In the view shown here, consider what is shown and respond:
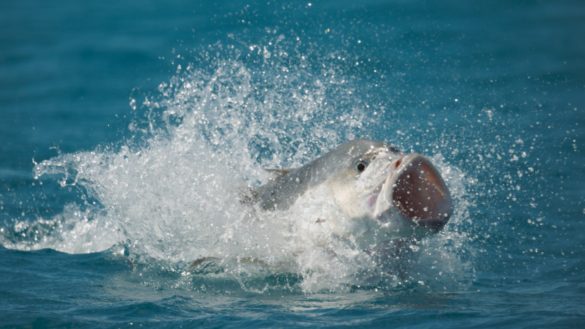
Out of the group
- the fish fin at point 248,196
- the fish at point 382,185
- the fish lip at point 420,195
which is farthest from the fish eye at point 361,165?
the fish fin at point 248,196

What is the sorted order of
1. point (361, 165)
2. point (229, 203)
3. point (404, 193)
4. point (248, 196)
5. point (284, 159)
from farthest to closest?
1. point (284, 159)
2. point (229, 203)
3. point (248, 196)
4. point (361, 165)
5. point (404, 193)

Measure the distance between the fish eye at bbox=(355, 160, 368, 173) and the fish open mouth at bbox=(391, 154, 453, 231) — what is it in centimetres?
30

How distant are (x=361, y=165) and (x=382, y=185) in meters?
0.28

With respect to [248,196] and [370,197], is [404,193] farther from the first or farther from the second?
[248,196]

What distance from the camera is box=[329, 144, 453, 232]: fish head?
4.30 metres

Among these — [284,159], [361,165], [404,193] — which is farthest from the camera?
[284,159]

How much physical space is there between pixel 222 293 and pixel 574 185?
11.7ft

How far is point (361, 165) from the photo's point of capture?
182 inches

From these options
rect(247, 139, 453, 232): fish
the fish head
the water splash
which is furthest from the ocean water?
the fish head

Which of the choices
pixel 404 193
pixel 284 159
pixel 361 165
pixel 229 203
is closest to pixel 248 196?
pixel 229 203

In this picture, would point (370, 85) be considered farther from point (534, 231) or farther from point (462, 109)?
point (534, 231)

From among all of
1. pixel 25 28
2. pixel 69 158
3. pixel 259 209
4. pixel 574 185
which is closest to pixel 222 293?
pixel 259 209

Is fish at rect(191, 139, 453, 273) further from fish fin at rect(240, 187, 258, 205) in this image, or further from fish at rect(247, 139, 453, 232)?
fish fin at rect(240, 187, 258, 205)

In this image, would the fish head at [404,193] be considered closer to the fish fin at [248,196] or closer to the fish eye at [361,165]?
the fish eye at [361,165]
